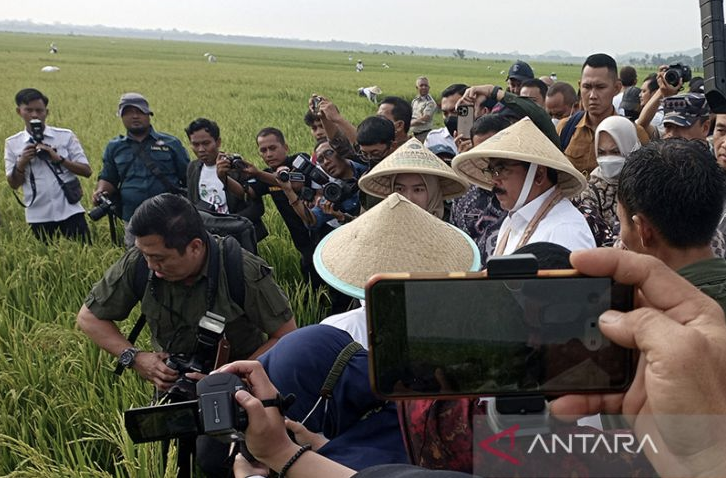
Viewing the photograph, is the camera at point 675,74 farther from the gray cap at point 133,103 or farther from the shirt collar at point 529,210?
the gray cap at point 133,103

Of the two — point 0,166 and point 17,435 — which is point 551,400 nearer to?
point 17,435

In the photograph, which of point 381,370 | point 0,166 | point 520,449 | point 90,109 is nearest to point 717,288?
point 520,449

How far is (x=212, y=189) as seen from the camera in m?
3.75

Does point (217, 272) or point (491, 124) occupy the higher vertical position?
point (491, 124)

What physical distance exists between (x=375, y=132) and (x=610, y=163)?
128cm

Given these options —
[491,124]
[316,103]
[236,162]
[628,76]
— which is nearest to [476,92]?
[491,124]

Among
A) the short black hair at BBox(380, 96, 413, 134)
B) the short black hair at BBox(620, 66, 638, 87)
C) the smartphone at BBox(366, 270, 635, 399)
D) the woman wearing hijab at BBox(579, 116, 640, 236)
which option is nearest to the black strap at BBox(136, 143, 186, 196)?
the short black hair at BBox(380, 96, 413, 134)

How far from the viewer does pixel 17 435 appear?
2.09m

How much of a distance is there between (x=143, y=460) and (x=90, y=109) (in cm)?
1283

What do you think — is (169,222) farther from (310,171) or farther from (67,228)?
(67,228)

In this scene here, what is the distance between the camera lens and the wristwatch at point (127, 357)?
212 centimetres

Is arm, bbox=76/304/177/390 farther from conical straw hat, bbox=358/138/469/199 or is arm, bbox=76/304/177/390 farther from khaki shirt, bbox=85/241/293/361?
conical straw hat, bbox=358/138/469/199

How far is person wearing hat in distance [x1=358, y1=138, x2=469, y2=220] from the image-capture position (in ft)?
8.45

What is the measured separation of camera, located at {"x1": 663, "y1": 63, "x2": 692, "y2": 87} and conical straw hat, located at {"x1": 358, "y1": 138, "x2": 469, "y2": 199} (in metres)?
1.72
